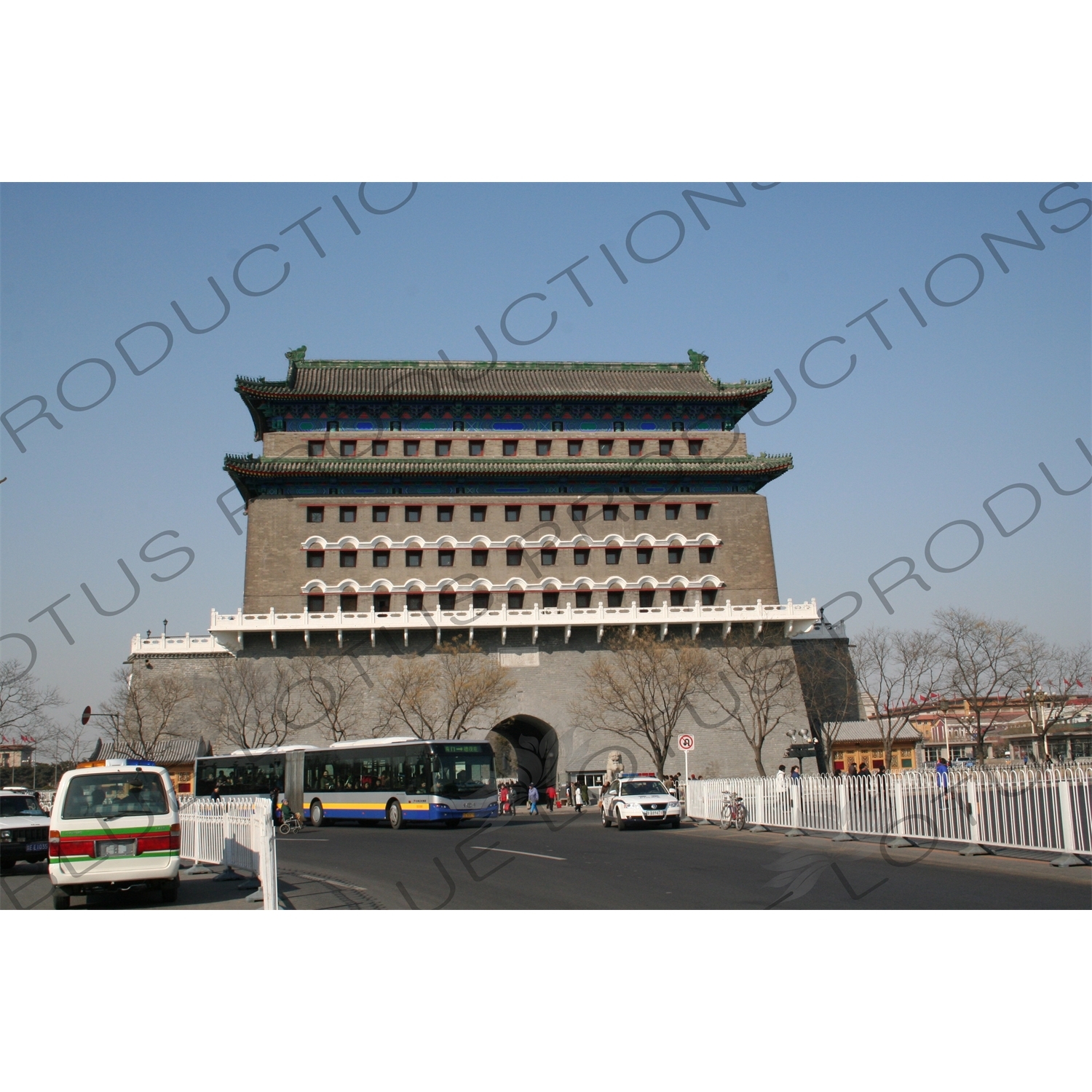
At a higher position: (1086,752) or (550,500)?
(550,500)

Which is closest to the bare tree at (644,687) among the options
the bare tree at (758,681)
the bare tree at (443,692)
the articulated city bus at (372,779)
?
the bare tree at (758,681)

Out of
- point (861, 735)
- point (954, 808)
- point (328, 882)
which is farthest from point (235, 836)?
point (861, 735)

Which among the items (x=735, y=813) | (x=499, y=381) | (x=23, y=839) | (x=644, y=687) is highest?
(x=499, y=381)

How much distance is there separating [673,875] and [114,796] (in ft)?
25.6

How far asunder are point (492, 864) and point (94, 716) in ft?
115

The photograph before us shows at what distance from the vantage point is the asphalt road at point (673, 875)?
1179cm

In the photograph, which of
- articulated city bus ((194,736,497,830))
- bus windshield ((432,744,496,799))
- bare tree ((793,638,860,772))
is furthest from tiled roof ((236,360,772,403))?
bus windshield ((432,744,496,799))

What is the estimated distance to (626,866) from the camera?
54.1ft

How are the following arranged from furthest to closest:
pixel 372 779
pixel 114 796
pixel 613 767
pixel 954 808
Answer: pixel 613 767 < pixel 372 779 < pixel 954 808 < pixel 114 796

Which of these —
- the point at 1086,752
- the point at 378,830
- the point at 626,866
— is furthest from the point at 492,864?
the point at 1086,752

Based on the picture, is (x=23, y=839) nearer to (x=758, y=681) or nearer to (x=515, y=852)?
(x=515, y=852)

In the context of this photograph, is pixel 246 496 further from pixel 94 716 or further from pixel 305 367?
pixel 94 716

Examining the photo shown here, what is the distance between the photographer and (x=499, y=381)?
56562 mm

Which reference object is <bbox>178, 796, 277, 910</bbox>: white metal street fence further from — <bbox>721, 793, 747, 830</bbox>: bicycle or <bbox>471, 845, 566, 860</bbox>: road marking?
<bbox>721, 793, 747, 830</bbox>: bicycle
